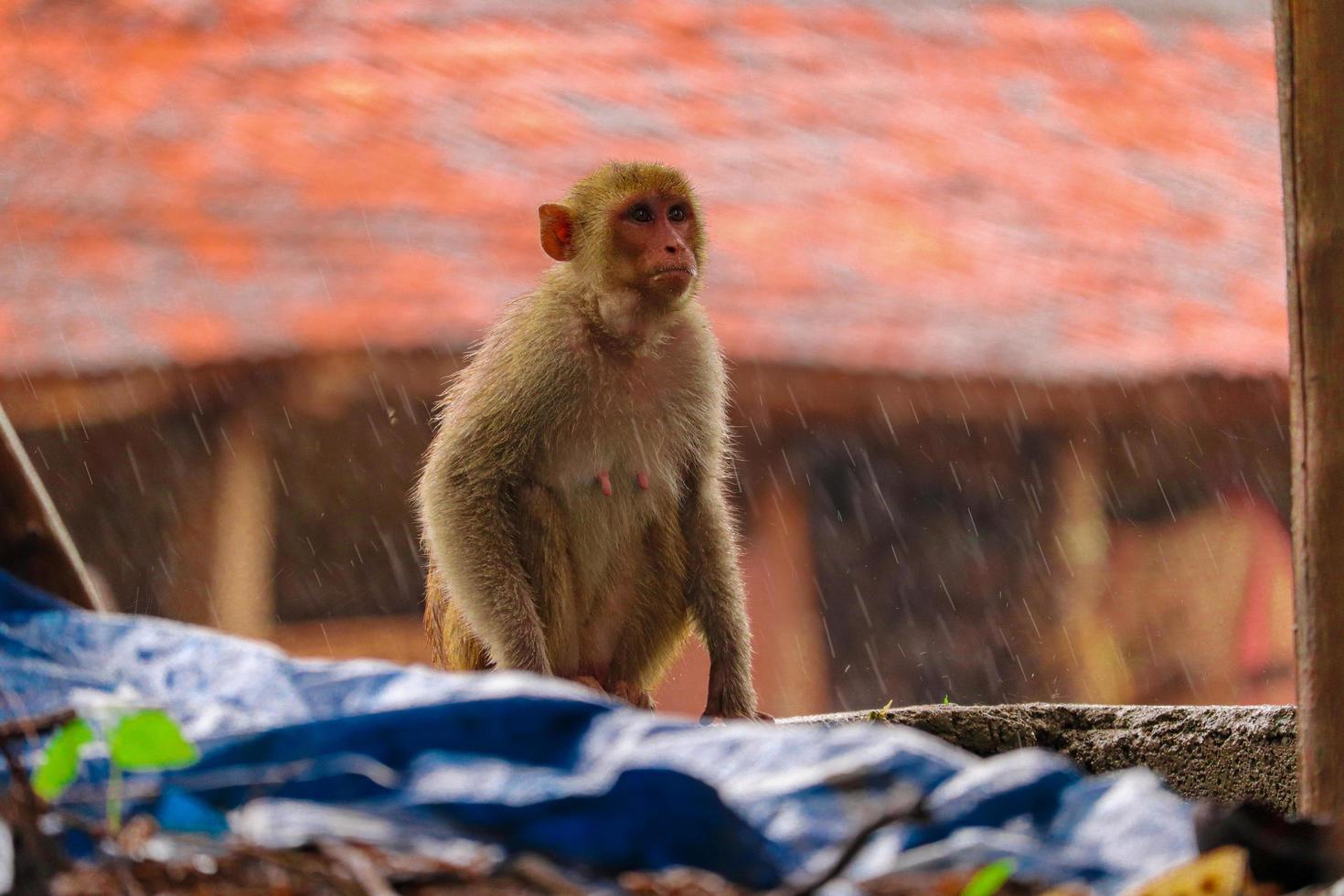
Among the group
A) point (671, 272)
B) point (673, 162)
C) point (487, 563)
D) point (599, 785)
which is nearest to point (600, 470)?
point (487, 563)

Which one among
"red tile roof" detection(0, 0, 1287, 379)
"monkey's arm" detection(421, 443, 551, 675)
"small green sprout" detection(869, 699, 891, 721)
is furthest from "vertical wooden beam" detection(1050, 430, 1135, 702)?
"monkey's arm" detection(421, 443, 551, 675)

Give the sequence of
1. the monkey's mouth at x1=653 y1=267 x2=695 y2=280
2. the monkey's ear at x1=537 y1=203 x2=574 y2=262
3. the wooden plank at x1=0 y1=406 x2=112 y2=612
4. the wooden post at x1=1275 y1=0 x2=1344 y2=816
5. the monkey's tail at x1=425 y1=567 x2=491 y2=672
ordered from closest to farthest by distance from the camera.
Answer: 1. the wooden post at x1=1275 y1=0 x2=1344 y2=816
2. the wooden plank at x1=0 y1=406 x2=112 y2=612
3. the monkey's mouth at x1=653 y1=267 x2=695 y2=280
4. the monkey's tail at x1=425 y1=567 x2=491 y2=672
5. the monkey's ear at x1=537 y1=203 x2=574 y2=262

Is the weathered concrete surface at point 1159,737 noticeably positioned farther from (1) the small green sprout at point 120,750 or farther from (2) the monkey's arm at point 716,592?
(1) the small green sprout at point 120,750

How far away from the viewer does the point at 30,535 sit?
243 centimetres

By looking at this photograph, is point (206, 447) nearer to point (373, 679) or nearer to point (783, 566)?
point (783, 566)

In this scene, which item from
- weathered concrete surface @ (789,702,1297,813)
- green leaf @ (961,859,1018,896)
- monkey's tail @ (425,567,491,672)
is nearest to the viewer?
green leaf @ (961,859,1018,896)

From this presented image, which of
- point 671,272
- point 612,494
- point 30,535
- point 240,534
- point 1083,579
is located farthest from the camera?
point 1083,579

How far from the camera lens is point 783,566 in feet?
29.6

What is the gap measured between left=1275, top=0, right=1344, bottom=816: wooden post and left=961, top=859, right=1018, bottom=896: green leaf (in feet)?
2.69

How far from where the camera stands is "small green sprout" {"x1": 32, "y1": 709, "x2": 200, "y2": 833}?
57.9 inches

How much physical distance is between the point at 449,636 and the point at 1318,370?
266 cm

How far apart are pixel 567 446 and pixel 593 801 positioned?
261cm

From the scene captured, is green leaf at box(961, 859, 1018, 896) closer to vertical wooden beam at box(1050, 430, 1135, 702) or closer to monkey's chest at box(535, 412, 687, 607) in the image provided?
monkey's chest at box(535, 412, 687, 607)

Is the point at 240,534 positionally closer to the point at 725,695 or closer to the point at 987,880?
the point at 725,695
